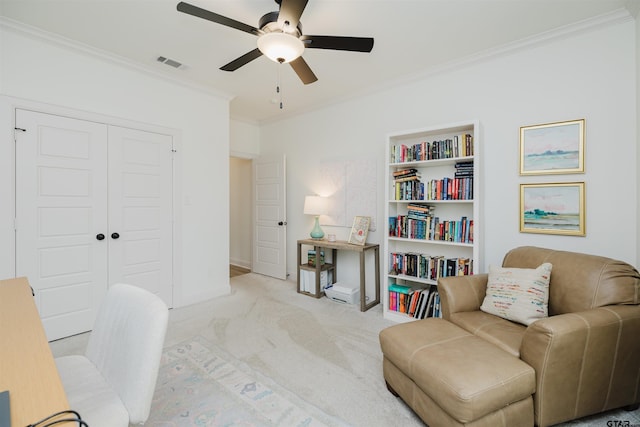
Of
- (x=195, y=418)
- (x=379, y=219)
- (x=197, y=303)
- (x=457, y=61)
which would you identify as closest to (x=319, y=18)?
(x=457, y=61)

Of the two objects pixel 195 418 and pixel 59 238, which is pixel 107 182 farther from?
pixel 195 418

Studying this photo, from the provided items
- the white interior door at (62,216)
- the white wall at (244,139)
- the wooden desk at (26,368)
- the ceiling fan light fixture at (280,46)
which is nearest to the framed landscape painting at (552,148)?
the ceiling fan light fixture at (280,46)

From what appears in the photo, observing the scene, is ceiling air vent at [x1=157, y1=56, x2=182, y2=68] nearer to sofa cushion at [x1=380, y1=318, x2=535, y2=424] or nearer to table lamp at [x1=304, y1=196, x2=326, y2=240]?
table lamp at [x1=304, y1=196, x2=326, y2=240]

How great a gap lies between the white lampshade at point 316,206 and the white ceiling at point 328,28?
155 cm

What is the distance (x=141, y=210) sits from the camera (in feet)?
10.4

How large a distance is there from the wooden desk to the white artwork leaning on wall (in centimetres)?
311

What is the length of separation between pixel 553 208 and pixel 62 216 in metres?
4.29

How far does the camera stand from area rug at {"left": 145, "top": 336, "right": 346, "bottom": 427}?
1650mm

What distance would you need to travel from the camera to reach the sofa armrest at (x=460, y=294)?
2.13m

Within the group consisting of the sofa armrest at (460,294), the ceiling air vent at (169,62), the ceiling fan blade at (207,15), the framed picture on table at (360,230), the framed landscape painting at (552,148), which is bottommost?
the sofa armrest at (460,294)

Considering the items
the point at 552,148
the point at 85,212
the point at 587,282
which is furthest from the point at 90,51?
the point at 587,282

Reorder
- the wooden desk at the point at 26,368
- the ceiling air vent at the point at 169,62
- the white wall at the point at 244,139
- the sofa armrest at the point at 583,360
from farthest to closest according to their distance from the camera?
1. the white wall at the point at 244,139
2. the ceiling air vent at the point at 169,62
3. the sofa armrest at the point at 583,360
4. the wooden desk at the point at 26,368

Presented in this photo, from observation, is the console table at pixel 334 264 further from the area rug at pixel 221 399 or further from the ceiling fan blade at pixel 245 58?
the ceiling fan blade at pixel 245 58

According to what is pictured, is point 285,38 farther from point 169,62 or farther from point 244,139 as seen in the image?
point 244,139
